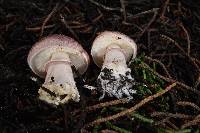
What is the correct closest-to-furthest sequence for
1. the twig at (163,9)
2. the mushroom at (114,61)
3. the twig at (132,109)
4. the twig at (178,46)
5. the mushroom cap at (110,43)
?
the twig at (132,109)
the mushroom at (114,61)
the mushroom cap at (110,43)
the twig at (178,46)
the twig at (163,9)

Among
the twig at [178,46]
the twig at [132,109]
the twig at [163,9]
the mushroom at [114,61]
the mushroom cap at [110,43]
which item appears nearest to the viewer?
the twig at [132,109]

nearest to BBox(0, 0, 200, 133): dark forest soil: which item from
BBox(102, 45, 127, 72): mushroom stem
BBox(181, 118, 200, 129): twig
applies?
BBox(181, 118, 200, 129): twig

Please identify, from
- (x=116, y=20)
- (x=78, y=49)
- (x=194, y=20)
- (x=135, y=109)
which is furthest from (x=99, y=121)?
(x=194, y=20)

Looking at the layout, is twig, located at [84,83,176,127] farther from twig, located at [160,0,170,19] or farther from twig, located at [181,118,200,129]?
twig, located at [160,0,170,19]

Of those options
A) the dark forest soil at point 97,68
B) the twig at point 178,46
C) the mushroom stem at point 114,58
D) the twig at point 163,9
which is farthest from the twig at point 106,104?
the twig at point 163,9

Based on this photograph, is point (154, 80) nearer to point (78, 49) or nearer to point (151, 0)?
point (78, 49)

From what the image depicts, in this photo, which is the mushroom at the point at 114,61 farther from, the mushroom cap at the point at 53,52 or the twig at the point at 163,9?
the twig at the point at 163,9

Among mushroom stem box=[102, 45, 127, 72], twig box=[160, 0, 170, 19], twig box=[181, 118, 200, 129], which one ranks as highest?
twig box=[160, 0, 170, 19]
